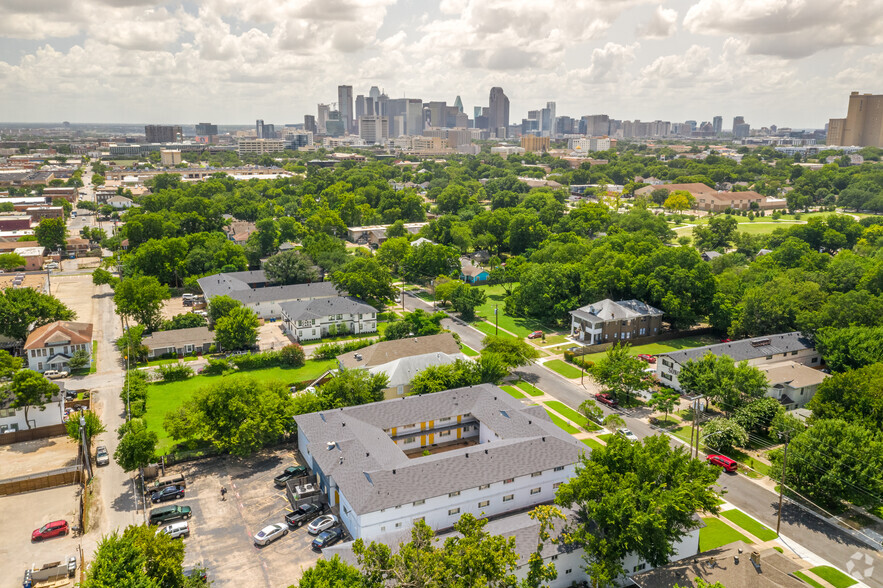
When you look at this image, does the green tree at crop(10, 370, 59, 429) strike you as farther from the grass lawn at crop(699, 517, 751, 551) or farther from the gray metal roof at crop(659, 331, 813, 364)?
the gray metal roof at crop(659, 331, 813, 364)

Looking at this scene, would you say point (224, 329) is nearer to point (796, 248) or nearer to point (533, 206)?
point (796, 248)

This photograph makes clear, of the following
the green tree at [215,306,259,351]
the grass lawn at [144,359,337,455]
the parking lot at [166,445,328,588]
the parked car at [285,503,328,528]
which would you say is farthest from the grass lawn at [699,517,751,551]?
the green tree at [215,306,259,351]

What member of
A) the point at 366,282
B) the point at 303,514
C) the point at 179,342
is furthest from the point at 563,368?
the point at 179,342

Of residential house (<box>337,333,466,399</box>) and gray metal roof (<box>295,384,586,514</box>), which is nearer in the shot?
gray metal roof (<box>295,384,586,514</box>)

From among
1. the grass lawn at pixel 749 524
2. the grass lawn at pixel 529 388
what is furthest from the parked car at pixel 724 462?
the grass lawn at pixel 529 388

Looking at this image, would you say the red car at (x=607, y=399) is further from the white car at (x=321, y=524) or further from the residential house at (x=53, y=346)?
the residential house at (x=53, y=346)
